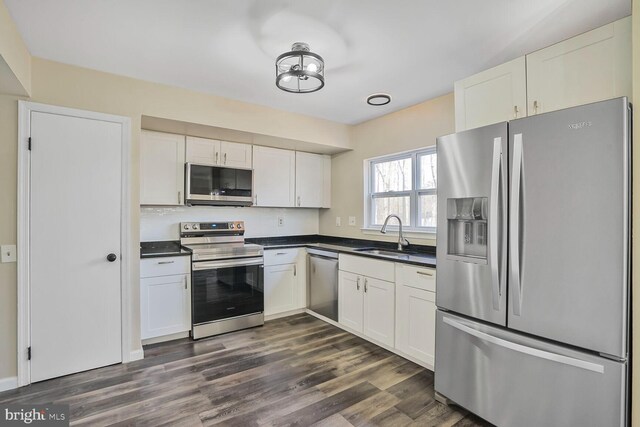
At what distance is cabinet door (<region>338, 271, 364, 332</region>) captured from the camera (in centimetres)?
320

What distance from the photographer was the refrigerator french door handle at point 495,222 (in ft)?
5.91

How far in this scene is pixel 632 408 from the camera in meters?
1.43

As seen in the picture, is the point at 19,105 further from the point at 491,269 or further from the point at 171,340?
the point at 491,269

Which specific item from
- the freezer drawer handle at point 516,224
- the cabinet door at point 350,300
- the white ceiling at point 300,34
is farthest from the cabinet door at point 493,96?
the cabinet door at point 350,300

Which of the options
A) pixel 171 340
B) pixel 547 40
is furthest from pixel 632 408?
pixel 171 340

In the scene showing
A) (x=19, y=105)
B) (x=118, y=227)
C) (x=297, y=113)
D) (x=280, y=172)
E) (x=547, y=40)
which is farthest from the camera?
(x=280, y=172)

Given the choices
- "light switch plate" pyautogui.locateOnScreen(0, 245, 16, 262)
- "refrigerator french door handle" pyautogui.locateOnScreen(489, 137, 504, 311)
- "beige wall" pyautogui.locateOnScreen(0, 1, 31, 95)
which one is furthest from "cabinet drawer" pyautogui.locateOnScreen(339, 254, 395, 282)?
"beige wall" pyautogui.locateOnScreen(0, 1, 31, 95)

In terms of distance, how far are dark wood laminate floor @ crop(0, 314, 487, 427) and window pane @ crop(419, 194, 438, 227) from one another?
1358mm

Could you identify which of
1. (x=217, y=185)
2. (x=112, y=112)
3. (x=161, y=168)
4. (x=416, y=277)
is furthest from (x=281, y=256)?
(x=112, y=112)

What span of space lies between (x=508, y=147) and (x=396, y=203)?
6.53ft

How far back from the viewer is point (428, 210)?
337cm

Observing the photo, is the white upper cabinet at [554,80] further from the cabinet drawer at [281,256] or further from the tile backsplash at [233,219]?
the tile backsplash at [233,219]

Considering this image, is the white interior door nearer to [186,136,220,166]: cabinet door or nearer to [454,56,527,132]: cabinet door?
[186,136,220,166]: cabinet door

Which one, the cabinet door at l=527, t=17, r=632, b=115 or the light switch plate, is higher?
the cabinet door at l=527, t=17, r=632, b=115
